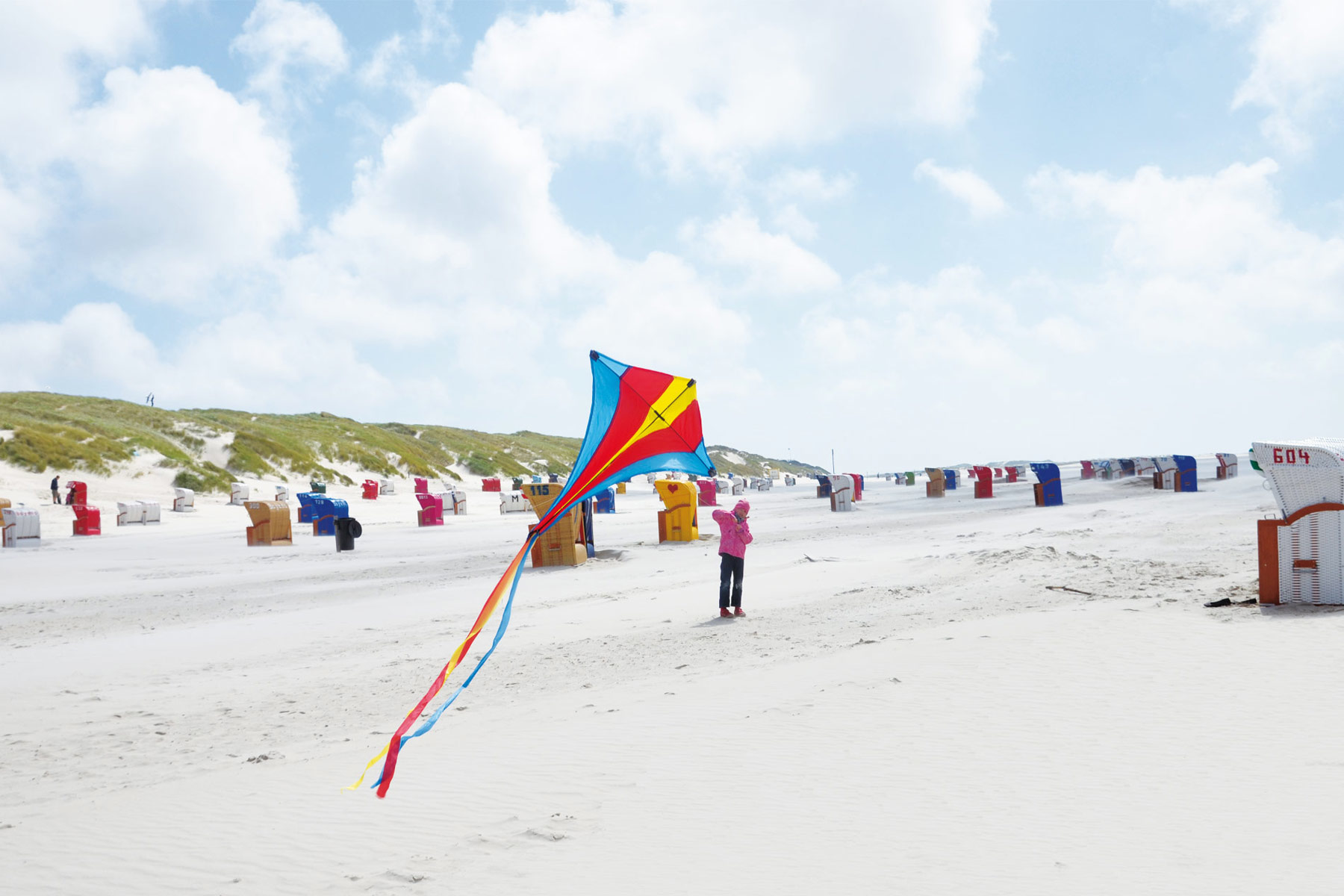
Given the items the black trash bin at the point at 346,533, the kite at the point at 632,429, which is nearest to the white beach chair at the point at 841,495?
the black trash bin at the point at 346,533

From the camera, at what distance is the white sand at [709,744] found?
4.23 m

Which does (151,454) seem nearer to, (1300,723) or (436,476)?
(436,476)

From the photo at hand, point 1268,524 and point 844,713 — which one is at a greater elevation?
point 1268,524

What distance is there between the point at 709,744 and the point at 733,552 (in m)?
5.73

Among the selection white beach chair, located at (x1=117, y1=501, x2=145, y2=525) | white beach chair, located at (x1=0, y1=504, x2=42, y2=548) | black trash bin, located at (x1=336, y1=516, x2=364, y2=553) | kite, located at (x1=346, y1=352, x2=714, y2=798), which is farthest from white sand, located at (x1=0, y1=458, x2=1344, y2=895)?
white beach chair, located at (x1=117, y1=501, x2=145, y2=525)

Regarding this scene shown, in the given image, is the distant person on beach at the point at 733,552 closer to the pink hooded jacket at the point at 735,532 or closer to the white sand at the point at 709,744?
the pink hooded jacket at the point at 735,532

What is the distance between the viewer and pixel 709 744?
609cm

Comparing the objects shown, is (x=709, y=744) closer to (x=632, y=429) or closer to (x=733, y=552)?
(x=632, y=429)

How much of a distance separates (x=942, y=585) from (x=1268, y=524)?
444 centimetres

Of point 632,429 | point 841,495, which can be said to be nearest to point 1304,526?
point 632,429

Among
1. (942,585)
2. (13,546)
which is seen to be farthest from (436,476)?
(942,585)

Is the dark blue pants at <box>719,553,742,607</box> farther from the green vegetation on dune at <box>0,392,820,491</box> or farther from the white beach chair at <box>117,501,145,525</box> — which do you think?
the green vegetation on dune at <box>0,392,820,491</box>

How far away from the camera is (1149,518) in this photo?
2395cm

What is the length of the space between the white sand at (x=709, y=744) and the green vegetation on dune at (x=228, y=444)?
123 feet
